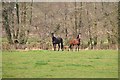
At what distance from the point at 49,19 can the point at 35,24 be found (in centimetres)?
125

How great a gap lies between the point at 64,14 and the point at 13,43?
5.88 metres

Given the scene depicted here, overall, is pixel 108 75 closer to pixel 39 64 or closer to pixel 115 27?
pixel 39 64

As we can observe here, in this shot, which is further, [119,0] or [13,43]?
[119,0]

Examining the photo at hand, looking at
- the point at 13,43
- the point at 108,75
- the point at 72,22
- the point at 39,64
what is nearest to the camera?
the point at 108,75

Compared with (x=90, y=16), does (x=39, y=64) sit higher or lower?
lower

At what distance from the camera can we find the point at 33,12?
2933 cm

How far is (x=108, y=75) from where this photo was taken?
39.5ft

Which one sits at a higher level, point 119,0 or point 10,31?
point 119,0

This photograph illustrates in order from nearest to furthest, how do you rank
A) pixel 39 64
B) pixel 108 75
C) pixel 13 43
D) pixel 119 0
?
pixel 108 75 < pixel 39 64 < pixel 13 43 < pixel 119 0

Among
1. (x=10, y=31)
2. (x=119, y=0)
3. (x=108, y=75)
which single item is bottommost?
(x=108, y=75)

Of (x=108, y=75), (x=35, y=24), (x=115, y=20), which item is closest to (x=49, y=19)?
(x=35, y=24)

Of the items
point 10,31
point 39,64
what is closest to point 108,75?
point 39,64

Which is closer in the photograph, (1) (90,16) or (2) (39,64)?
(2) (39,64)

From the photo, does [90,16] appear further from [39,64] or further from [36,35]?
[39,64]
